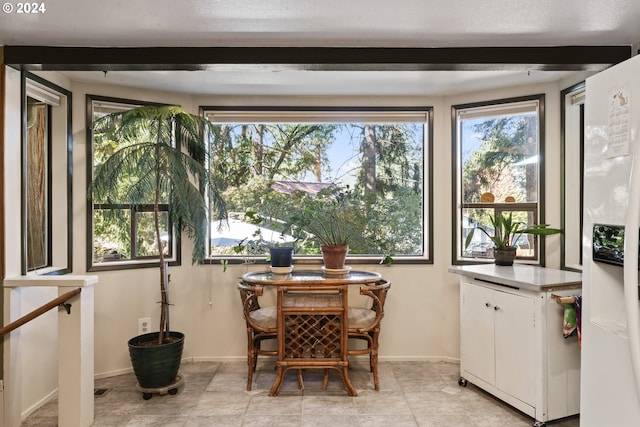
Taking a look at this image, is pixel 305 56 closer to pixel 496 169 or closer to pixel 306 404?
Result: pixel 496 169

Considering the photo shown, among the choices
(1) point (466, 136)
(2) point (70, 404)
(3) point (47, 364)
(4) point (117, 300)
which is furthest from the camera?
(1) point (466, 136)

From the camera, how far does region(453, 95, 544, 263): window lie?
3268 mm

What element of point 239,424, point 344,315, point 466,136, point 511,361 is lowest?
point 239,424

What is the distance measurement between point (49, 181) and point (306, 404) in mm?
2475

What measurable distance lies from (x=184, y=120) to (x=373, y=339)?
7.04 ft

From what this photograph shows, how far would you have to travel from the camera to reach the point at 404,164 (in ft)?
12.1

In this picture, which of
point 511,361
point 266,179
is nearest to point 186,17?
point 266,179

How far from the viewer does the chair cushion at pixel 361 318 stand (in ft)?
9.72

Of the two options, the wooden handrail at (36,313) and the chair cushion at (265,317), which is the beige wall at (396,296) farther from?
the wooden handrail at (36,313)

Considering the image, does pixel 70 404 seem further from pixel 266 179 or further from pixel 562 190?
pixel 562 190

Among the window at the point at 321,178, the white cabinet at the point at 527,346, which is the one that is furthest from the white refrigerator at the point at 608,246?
the window at the point at 321,178

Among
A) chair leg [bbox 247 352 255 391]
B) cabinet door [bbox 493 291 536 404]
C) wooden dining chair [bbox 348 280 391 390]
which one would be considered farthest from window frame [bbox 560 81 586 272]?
chair leg [bbox 247 352 255 391]

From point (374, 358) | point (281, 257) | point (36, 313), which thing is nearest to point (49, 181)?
point (36, 313)

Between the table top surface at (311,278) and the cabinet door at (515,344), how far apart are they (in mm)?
881
